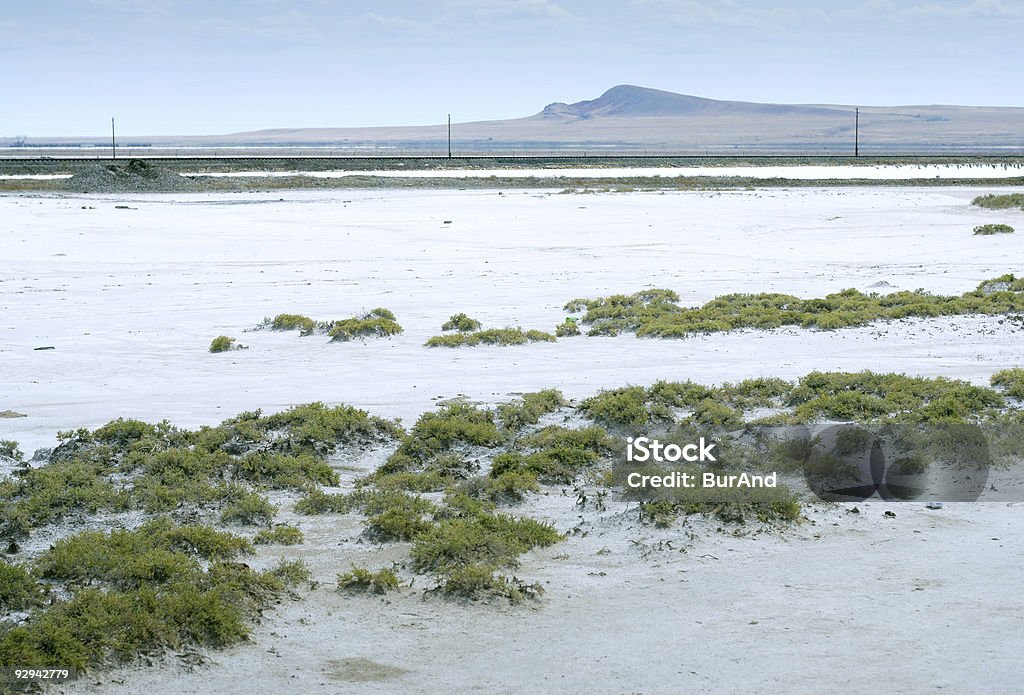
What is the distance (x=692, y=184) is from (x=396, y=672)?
67.2m

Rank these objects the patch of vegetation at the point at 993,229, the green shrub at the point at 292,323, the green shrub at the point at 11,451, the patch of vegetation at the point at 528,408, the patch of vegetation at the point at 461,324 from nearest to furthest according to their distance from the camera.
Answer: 1. the green shrub at the point at 11,451
2. the patch of vegetation at the point at 528,408
3. the patch of vegetation at the point at 461,324
4. the green shrub at the point at 292,323
5. the patch of vegetation at the point at 993,229

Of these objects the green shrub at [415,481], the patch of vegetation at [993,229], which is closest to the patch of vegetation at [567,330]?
the green shrub at [415,481]

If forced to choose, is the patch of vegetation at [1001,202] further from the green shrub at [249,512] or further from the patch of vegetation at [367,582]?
the patch of vegetation at [367,582]

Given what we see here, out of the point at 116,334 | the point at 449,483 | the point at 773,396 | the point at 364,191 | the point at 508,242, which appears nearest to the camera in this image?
the point at 449,483

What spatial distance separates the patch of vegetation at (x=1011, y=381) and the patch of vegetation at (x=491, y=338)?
6.97 metres

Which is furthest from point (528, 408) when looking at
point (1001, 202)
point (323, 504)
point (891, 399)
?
point (1001, 202)

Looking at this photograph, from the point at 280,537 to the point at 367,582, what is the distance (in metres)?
1.28

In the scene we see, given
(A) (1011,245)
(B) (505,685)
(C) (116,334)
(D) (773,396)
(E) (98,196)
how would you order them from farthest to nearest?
(E) (98,196) → (A) (1011,245) → (C) (116,334) → (D) (773,396) → (B) (505,685)

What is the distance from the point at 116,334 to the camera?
1920 centimetres

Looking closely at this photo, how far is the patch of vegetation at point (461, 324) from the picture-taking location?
63.1 ft

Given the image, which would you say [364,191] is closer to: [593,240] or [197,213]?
[197,213]

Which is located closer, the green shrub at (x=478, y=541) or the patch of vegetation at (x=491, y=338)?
the green shrub at (x=478, y=541)

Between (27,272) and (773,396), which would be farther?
(27,272)

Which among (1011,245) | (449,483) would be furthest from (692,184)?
(449,483)
